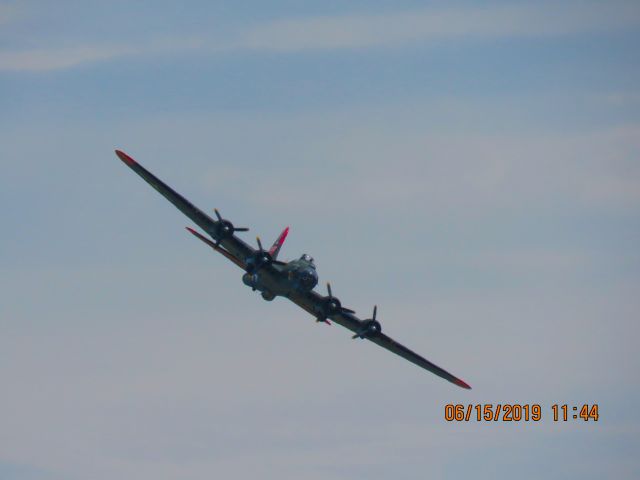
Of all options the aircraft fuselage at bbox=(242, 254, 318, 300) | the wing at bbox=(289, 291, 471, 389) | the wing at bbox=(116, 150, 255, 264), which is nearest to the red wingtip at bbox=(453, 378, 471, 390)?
the wing at bbox=(289, 291, 471, 389)

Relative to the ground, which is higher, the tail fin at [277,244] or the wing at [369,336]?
the tail fin at [277,244]

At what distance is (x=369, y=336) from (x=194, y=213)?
1610cm

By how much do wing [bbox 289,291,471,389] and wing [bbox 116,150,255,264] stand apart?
16.2ft

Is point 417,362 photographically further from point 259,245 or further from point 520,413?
point 259,245

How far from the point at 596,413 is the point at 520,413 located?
5.43 meters

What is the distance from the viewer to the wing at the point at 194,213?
80438 mm

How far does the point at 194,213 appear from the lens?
268 feet

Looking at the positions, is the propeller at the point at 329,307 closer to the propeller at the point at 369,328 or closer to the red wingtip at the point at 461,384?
the propeller at the point at 369,328

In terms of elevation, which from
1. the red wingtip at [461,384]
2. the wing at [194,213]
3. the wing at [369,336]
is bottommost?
the red wingtip at [461,384]

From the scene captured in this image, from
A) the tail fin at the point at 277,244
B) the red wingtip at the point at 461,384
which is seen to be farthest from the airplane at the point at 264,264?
the red wingtip at the point at 461,384

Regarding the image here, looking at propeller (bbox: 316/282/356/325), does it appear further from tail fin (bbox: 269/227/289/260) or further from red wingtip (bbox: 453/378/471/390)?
red wingtip (bbox: 453/378/471/390)

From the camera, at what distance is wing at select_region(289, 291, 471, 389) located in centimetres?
8494

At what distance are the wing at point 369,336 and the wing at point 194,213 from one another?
4932 millimetres

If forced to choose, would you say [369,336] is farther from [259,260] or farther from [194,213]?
[194,213]
